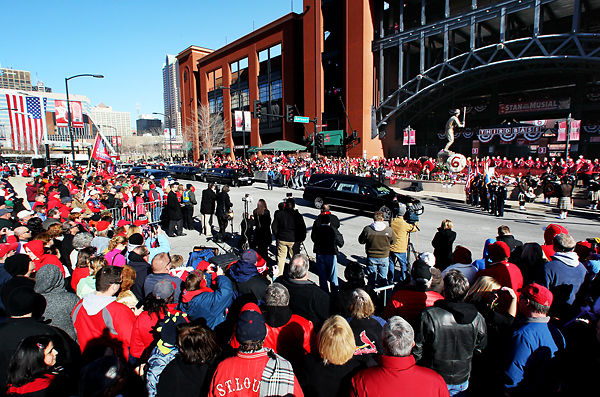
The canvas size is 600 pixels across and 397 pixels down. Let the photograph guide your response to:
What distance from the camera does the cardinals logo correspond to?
2.96 metres

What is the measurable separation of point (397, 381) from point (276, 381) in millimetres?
870

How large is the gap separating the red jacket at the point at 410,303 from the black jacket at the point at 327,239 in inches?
109

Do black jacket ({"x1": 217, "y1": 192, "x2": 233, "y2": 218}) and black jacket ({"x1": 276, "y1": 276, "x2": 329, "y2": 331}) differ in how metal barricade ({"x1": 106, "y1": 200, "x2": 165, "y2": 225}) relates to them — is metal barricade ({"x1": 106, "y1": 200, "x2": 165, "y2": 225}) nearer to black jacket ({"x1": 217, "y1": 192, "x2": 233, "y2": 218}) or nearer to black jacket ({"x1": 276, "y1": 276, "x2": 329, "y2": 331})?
black jacket ({"x1": 217, "y1": 192, "x2": 233, "y2": 218})

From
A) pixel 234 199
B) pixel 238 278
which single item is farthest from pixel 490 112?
pixel 238 278

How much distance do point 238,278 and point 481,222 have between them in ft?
39.6

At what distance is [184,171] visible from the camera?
3291cm

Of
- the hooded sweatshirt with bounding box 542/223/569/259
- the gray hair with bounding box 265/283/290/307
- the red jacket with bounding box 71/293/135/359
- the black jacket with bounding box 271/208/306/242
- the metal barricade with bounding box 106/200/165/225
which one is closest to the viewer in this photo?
the gray hair with bounding box 265/283/290/307

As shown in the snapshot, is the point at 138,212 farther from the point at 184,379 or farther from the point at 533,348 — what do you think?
the point at 533,348

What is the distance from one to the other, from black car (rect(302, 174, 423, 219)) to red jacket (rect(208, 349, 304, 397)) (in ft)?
36.5

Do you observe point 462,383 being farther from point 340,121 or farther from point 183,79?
point 183,79

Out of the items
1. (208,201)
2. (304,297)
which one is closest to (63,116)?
(208,201)

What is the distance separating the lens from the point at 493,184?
598 inches

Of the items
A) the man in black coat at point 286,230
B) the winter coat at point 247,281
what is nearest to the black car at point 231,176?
the man in black coat at point 286,230

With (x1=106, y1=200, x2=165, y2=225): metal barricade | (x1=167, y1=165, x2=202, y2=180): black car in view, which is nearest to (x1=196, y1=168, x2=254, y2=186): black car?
(x1=167, y1=165, x2=202, y2=180): black car
